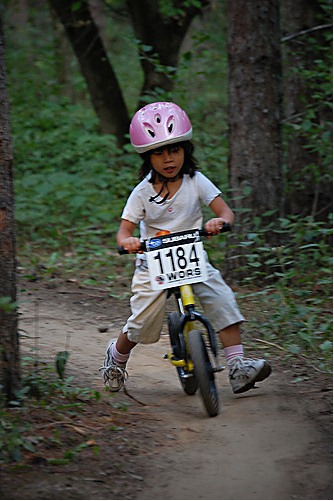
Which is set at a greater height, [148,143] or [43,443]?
[148,143]

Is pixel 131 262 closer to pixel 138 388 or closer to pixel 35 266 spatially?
pixel 35 266

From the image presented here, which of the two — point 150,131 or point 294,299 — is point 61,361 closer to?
point 150,131

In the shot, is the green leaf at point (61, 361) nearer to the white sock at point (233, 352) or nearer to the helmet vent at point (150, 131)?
the white sock at point (233, 352)

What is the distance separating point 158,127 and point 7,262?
4.18ft

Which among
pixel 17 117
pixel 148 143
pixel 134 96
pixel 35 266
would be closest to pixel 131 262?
pixel 35 266

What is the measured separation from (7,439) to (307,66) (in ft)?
24.0

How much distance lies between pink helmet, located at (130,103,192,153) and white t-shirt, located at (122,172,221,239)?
286 millimetres

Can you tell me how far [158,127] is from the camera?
13.0ft

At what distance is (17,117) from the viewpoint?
12797 mm

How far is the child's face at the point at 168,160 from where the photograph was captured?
13.2 ft

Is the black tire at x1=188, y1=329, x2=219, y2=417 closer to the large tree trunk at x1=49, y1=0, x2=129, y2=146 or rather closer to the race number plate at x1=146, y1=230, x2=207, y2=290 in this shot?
the race number plate at x1=146, y1=230, x2=207, y2=290

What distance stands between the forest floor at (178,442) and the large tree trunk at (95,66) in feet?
24.3

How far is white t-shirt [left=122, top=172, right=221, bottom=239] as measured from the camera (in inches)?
160

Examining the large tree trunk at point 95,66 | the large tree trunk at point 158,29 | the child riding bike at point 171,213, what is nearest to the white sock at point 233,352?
the child riding bike at point 171,213
